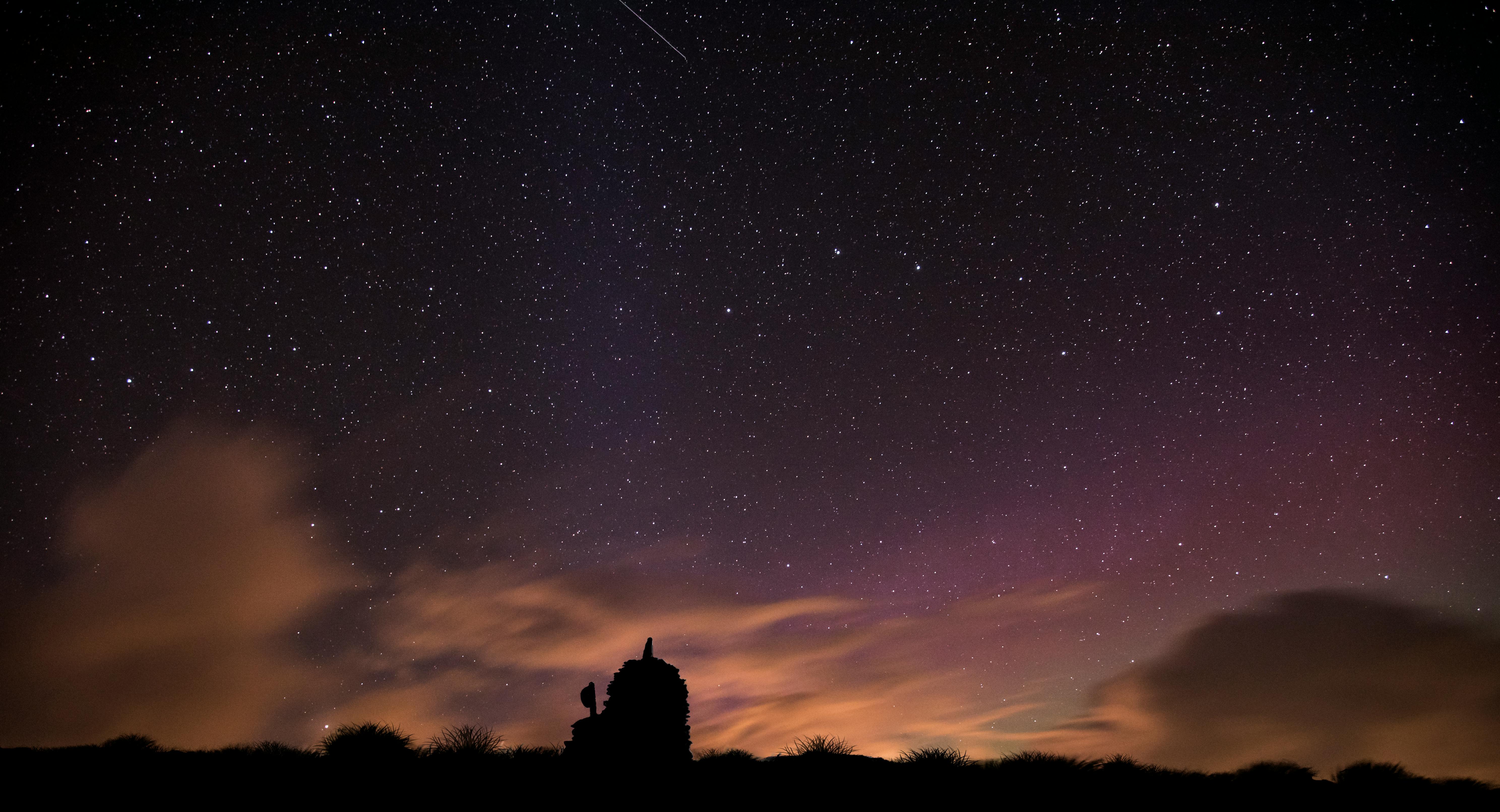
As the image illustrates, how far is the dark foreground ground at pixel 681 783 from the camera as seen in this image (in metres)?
7.63

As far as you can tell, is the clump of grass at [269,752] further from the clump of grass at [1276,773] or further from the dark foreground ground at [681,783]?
the clump of grass at [1276,773]

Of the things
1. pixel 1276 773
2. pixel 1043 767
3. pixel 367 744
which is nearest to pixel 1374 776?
pixel 1276 773

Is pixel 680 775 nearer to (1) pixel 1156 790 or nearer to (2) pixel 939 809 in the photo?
(2) pixel 939 809

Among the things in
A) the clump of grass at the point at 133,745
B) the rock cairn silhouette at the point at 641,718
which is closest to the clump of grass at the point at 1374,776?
the rock cairn silhouette at the point at 641,718

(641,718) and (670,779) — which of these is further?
(641,718)

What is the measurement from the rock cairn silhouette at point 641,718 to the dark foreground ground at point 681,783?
124 centimetres

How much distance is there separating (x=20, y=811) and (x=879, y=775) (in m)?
9.17

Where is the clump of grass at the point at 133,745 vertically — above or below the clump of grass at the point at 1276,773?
above

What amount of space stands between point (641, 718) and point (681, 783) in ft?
7.88

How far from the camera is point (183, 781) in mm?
7750

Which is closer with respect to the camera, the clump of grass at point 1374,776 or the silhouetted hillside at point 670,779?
the silhouetted hillside at point 670,779

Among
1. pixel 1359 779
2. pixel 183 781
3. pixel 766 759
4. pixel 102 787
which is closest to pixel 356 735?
pixel 183 781

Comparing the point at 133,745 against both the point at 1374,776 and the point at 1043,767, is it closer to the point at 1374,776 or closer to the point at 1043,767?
A: the point at 1043,767

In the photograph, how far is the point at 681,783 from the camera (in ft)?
28.2
